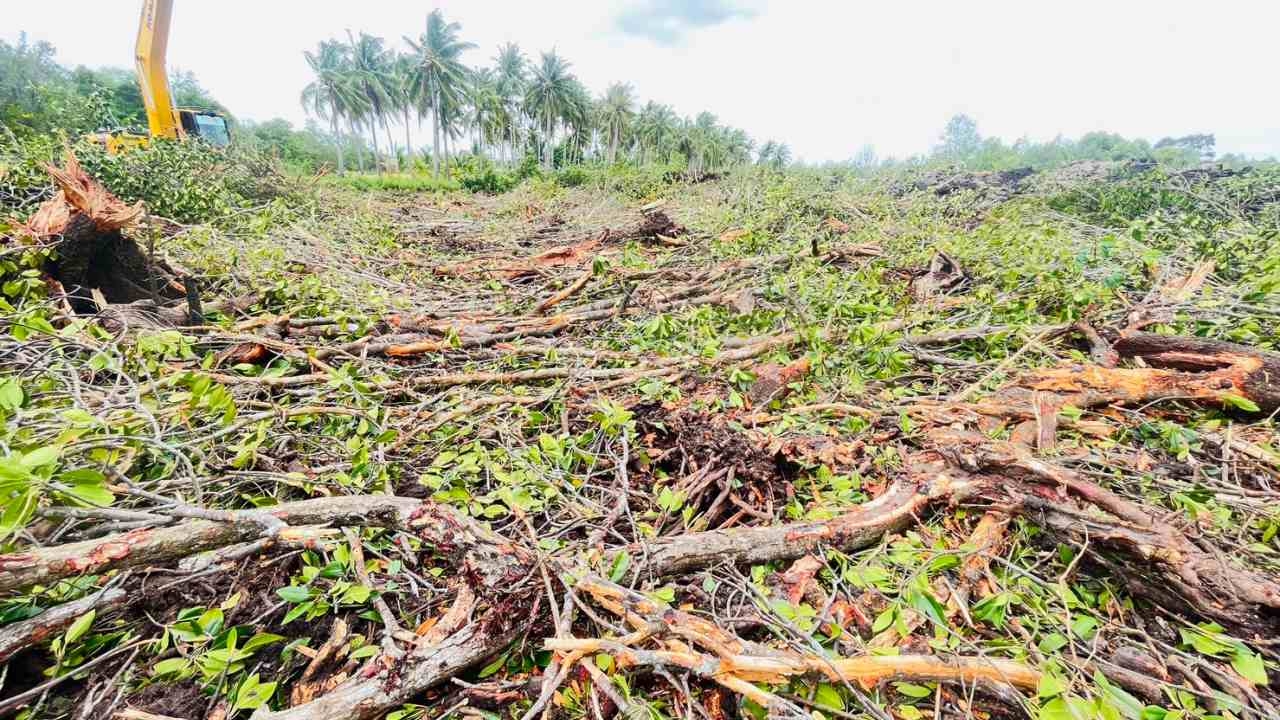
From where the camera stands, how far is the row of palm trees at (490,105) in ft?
121

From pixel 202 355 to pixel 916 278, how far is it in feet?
16.9

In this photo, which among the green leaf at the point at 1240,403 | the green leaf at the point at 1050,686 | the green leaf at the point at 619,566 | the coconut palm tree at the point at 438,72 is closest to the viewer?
the green leaf at the point at 1050,686

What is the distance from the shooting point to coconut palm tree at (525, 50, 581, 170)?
121ft

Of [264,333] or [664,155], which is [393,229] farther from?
[664,155]

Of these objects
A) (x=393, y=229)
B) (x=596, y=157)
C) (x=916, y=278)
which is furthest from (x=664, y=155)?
(x=916, y=278)

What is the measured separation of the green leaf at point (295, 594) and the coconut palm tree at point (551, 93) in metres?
40.1

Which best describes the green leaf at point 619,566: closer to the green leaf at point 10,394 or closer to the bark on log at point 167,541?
the bark on log at point 167,541

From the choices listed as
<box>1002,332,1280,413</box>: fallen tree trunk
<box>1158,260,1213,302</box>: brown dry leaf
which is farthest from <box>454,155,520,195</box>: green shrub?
<box>1002,332,1280,413</box>: fallen tree trunk

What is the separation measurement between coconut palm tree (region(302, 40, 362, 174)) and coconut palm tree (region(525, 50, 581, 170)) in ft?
42.5

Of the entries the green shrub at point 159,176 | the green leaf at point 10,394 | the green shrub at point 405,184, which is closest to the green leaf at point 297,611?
the green leaf at point 10,394

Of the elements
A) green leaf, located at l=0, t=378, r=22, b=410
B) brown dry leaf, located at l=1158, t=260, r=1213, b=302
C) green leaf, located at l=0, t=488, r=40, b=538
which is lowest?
green leaf, located at l=0, t=488, r=40, b=538

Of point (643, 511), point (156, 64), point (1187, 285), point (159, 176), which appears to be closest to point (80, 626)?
point (643, 511)

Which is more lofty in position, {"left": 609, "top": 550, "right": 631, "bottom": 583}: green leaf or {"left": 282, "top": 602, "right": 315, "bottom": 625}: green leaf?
{"left": 609, "top": 550, "right": 631, "bottom": 583}: green leaf

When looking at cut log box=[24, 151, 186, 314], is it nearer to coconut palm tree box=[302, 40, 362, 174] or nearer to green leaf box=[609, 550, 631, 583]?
green leaf box=[609, 550, 631, 583]
